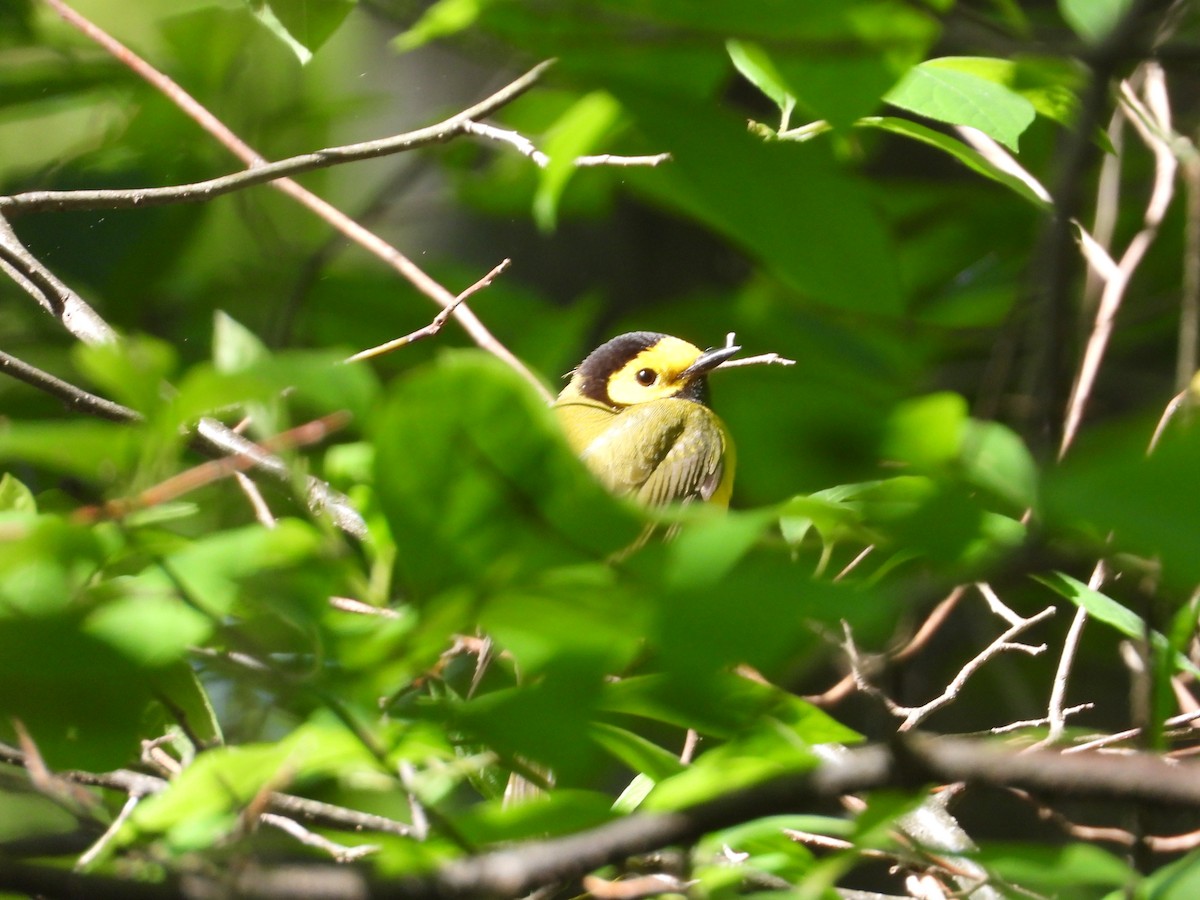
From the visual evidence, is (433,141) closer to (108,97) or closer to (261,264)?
(108,97)

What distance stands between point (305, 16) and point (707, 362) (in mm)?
1422

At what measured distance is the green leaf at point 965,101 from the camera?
859mm

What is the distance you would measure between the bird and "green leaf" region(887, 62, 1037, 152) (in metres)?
1.31

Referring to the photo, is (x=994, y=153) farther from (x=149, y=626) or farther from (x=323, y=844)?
(x=149, y=626)

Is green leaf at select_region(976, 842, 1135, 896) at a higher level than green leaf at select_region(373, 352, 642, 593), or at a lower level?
lower

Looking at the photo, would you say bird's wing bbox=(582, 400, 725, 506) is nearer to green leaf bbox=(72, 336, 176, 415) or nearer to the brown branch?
the brown branch

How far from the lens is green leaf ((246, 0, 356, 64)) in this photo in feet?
4.47

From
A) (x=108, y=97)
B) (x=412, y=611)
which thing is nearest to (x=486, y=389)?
(x=412, y=611)

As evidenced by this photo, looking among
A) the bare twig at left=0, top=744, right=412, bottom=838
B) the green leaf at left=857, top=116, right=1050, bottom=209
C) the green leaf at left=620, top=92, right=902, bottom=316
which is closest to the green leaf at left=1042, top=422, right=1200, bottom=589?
the green leaf at left=620, top=92, right=902, bottom=316

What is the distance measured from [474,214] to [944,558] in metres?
2.25

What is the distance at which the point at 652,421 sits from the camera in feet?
8.39

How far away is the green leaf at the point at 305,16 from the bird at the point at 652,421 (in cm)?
97

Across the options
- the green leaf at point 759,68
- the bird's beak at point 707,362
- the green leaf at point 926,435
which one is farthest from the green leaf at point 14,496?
the bird's beak at point 707,362

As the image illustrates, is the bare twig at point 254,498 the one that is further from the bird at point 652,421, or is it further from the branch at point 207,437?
the bird at point 652,421
